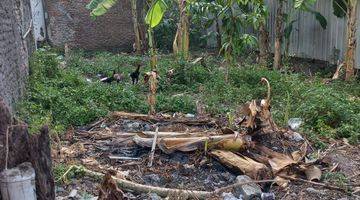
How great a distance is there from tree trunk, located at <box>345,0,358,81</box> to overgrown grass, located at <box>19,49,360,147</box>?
37 centimetres

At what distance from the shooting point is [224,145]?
4.62 metres

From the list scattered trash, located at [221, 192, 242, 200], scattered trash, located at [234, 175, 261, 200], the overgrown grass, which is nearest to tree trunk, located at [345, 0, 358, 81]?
the overgrown grass

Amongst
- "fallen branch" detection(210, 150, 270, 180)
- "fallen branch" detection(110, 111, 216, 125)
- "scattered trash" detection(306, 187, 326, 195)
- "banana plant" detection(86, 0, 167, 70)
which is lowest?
"scattered trash" detection(306, 187, 326, 195)

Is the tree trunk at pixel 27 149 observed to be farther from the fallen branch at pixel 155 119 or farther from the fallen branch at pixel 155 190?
the fallen branch at pixel 155 119

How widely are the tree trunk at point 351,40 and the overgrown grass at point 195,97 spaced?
1.21ft

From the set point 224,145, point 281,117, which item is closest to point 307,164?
point 224,145

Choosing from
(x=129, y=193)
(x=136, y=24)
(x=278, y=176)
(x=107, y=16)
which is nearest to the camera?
(x=129, y=193)

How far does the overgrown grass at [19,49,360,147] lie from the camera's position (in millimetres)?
5727

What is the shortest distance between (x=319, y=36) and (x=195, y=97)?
3.93m

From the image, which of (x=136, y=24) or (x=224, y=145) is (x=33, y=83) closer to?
(x=224, y=145)

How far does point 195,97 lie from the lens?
298 inches

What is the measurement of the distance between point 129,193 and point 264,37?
6884mm

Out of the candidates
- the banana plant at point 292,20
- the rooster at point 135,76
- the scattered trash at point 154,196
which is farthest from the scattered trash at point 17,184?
the banana plant at point 292,20

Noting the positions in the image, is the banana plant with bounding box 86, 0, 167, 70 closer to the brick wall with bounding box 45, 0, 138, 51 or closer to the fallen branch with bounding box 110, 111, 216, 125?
the fallen branch with bounding box 110, 111, 216, 125
